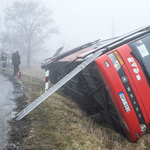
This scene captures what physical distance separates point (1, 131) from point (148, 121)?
8.72 ft

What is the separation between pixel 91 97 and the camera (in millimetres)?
4258

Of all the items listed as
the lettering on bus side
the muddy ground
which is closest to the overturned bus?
the lettering on bus side

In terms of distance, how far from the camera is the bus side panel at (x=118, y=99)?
301 centimetres

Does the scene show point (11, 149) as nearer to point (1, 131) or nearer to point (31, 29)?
point (1, 131)

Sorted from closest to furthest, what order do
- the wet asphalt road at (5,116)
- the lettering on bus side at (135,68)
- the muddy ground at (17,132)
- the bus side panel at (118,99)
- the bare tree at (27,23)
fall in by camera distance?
the muddy ground at (17,132) < the wet asphalt road at (5,116) < the bus side panel at (118,99) < the lettering on bus side at (135,68) < the bare tree at (27,23)

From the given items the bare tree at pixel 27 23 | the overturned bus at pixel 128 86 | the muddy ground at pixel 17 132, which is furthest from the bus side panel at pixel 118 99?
the bare tree at pixel 27 23

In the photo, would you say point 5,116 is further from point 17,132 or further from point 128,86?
point 128,86

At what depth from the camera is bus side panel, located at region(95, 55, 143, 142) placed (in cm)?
301

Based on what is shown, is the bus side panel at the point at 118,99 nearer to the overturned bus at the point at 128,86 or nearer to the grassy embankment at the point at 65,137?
the overturned bus at the point at 128,86

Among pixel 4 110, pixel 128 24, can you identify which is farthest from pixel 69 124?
pixel 128 24

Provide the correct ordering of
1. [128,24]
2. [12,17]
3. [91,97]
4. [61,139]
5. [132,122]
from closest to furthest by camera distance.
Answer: [61,139] < [132,122] < [91,97] < [12,17] < [128,24]

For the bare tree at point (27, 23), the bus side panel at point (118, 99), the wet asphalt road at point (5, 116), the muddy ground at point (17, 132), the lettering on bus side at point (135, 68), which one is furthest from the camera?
the bare tree at point (27, 23)

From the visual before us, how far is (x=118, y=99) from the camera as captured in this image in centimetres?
303

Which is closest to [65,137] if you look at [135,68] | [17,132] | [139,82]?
[17,132]
